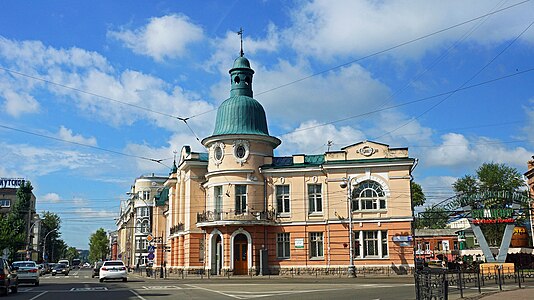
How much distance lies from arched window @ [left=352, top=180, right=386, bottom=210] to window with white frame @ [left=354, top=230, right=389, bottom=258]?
6.59 feet

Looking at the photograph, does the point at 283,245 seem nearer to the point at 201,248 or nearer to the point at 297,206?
the point at 297,206

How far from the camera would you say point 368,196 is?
151 feet

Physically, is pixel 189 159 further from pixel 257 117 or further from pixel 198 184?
pixel 257 117

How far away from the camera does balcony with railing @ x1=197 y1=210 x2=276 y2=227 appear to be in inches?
1793

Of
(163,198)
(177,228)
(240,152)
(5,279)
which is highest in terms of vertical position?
(240,152)

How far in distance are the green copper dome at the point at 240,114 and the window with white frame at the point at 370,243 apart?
39.1ft

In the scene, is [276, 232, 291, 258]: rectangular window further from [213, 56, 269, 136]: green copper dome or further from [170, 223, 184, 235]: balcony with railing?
[170, 223, 184, 235]: balcony with railing

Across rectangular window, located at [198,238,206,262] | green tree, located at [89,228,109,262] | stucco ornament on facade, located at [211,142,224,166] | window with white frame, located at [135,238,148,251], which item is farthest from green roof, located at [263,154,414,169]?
green tree, located at [89,228,109,262]

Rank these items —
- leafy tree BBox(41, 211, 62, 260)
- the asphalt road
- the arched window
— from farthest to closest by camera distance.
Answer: leafy tree BBox(41, 211, 62, 260)
the arched window
the asphalt road

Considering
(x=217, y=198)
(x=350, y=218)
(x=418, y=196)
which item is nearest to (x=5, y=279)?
(x=217, y=198)

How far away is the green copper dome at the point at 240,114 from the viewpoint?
1908 inches

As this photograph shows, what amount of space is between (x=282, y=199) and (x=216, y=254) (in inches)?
282

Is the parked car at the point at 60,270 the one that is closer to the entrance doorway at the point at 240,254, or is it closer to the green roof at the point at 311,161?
the entrance doorway at the point at 240,254

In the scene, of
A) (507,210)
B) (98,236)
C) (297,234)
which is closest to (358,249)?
(297,234)
